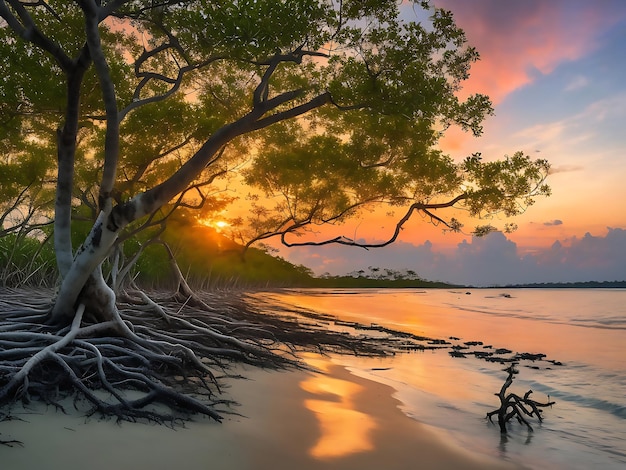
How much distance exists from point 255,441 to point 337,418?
1.52 metres

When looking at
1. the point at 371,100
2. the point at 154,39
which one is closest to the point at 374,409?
the point at 371,100

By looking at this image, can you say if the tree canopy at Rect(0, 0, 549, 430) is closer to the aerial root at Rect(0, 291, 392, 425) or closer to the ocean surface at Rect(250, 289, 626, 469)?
the aerial root at Rect(0, 291, 392, 425)

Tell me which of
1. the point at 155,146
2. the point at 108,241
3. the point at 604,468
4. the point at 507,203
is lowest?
the point at 604,468

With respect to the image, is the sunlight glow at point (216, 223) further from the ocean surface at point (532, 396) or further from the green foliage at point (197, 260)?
the ocean surface at point (532, 396)

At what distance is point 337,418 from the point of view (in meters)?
5.97

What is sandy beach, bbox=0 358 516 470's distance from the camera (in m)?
4.06

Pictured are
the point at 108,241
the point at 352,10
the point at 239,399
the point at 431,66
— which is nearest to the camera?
the point at 239,399

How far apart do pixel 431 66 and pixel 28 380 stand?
8.76 m

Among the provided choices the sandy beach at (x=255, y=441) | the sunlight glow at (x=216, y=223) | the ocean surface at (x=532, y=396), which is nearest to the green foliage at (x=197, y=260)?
the sunlight glow at (x=216, y=223)

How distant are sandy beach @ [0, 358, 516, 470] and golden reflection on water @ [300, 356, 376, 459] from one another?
0.04ft

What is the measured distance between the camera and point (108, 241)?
7445 millimetres

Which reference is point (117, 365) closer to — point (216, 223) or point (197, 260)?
point (216, 223)

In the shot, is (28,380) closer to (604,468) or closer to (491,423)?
(491,423)

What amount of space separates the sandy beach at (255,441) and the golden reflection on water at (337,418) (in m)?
0.01
